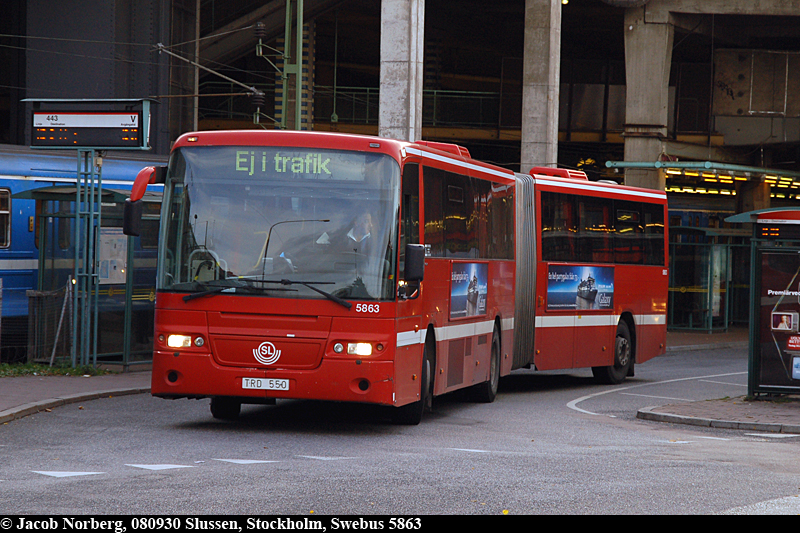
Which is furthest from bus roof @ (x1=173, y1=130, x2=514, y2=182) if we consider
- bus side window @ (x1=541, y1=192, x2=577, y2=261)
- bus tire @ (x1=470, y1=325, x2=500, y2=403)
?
bus side window @ (x1=541, y1=192, x2=577, y2=261)

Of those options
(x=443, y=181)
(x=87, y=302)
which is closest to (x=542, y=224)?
(x=443, y=181)

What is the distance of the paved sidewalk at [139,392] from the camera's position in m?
13.0

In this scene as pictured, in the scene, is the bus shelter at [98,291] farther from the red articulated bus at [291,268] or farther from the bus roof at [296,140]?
the bus roof at [296,140]

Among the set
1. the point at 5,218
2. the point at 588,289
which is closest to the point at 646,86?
the point at 588,289

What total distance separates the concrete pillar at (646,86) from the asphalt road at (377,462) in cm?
1859

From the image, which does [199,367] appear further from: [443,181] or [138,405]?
[443,181]

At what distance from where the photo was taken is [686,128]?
41.8 meters

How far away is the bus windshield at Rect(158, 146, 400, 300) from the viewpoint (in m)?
11.2

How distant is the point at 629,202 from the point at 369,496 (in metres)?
13.4

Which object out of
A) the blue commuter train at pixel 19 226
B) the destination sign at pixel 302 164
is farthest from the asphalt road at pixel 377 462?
the blue commuter train at pixel 19 226

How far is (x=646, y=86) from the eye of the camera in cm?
3262

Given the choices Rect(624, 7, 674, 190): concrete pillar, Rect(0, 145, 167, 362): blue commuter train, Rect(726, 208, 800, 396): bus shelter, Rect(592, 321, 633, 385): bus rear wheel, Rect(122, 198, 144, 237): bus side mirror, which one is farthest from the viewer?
Rect(624, 7, 674, 190): concrete pillar

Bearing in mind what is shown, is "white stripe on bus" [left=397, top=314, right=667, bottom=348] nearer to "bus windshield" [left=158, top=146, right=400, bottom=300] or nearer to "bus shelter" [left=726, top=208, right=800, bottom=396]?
"bus windshield" [left=158, top=146, right=400, bottom=300]

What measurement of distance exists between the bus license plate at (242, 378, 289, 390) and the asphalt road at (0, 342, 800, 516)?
467 millimetres
